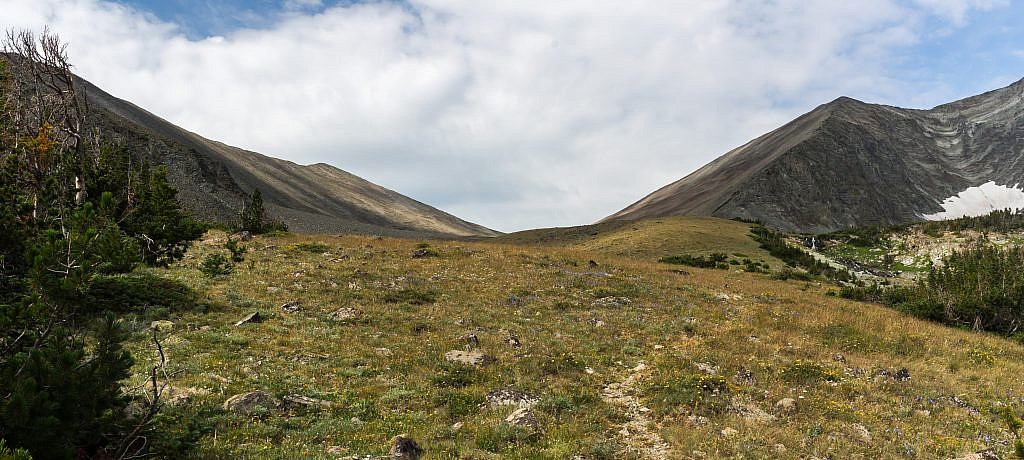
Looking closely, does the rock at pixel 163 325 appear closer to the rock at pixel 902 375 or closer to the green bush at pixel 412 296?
the green bush at pixel 412 296

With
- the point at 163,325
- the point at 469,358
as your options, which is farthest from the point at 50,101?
the point at 469,358

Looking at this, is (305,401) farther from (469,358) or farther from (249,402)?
(469,358)

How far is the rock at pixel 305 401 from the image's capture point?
12164 millimetres

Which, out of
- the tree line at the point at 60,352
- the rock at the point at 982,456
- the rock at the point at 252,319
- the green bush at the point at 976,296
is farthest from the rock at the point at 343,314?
the green bush at the point at 976,296

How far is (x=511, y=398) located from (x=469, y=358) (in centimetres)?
343

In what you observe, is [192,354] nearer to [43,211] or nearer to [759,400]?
[43,211]

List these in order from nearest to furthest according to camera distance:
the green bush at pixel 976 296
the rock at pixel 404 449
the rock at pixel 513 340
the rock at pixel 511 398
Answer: the rock at pixel 404 449, the rock at pixel 511 398, the rock at pixel 513 340, the green bush at pixel 976 296

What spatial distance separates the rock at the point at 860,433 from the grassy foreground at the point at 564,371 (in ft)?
0.27

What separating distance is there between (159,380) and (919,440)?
1784 centimetres

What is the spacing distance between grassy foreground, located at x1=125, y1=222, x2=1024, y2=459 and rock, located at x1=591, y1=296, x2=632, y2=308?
7.5 inches

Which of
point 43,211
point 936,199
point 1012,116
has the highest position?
point 1012,116

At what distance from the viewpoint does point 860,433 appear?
1152cm

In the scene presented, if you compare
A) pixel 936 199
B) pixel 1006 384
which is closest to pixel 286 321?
pixel 1006 384

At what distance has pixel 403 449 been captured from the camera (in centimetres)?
988
